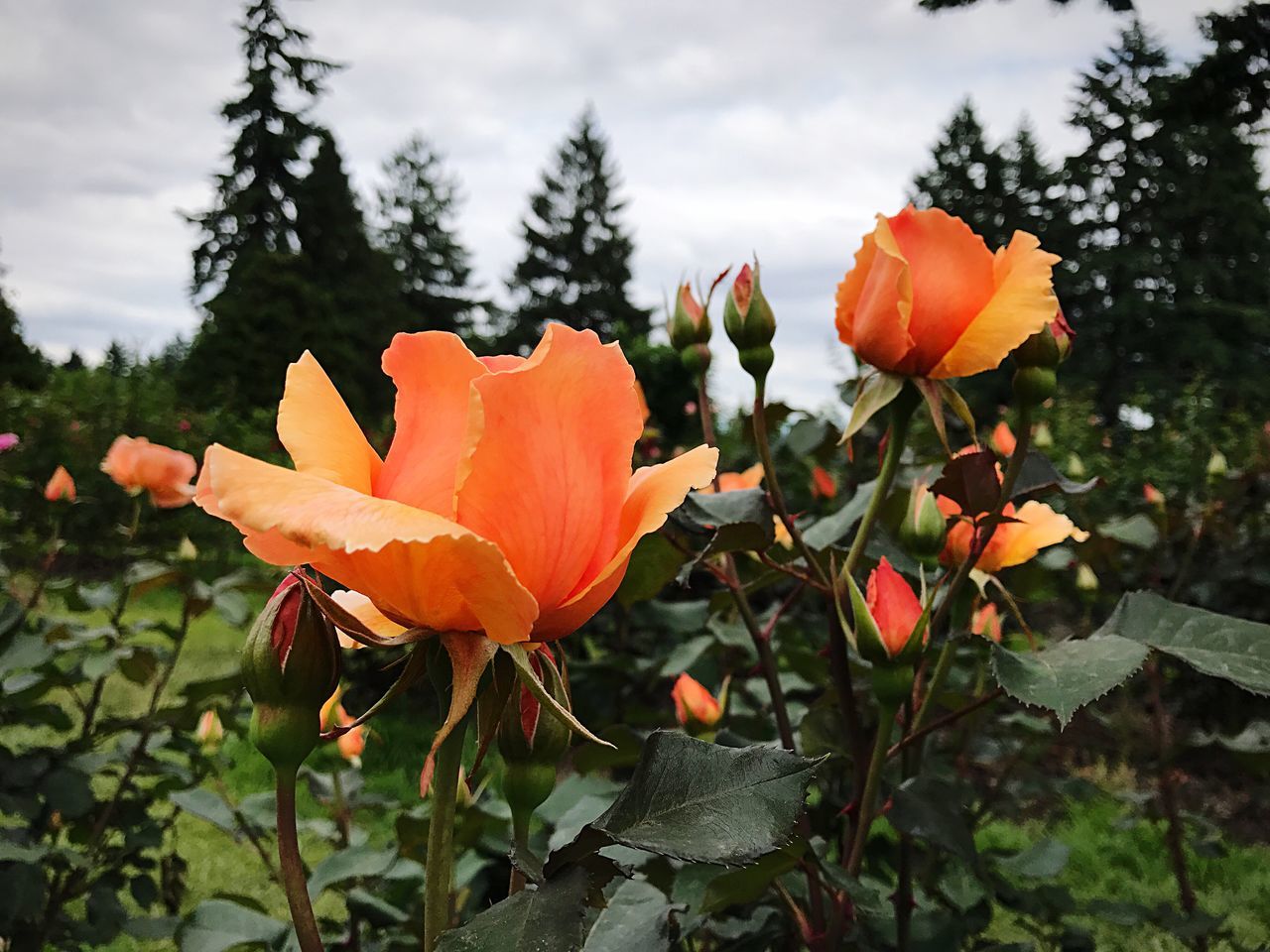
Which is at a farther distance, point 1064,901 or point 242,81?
point 242,81

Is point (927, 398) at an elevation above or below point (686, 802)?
above

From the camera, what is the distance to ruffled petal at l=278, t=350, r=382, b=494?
45 centimetres

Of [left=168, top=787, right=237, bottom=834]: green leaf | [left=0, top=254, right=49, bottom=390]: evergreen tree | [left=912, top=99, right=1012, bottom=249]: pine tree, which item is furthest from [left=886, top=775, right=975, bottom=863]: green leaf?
[left=912, top=99, right=1012, bottom=249]: pine tree

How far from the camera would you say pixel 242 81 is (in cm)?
2017

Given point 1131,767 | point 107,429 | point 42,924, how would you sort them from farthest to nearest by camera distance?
1. point 107,429
2. point 1131,767
3. point 42,924

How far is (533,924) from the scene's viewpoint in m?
0.39

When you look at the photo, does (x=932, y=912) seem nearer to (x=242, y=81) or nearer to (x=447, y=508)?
(x=447, y=508)

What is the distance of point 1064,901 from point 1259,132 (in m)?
1.95

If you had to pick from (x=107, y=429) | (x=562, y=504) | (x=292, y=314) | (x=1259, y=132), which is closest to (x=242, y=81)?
(x=292, y=314)

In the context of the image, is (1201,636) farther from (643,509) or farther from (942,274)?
(643,509)

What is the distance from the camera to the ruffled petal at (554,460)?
1.37 ft

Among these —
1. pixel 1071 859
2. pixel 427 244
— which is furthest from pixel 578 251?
pixel 1071 859

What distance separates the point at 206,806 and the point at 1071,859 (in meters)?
2.22

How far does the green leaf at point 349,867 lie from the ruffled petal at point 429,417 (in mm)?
725
